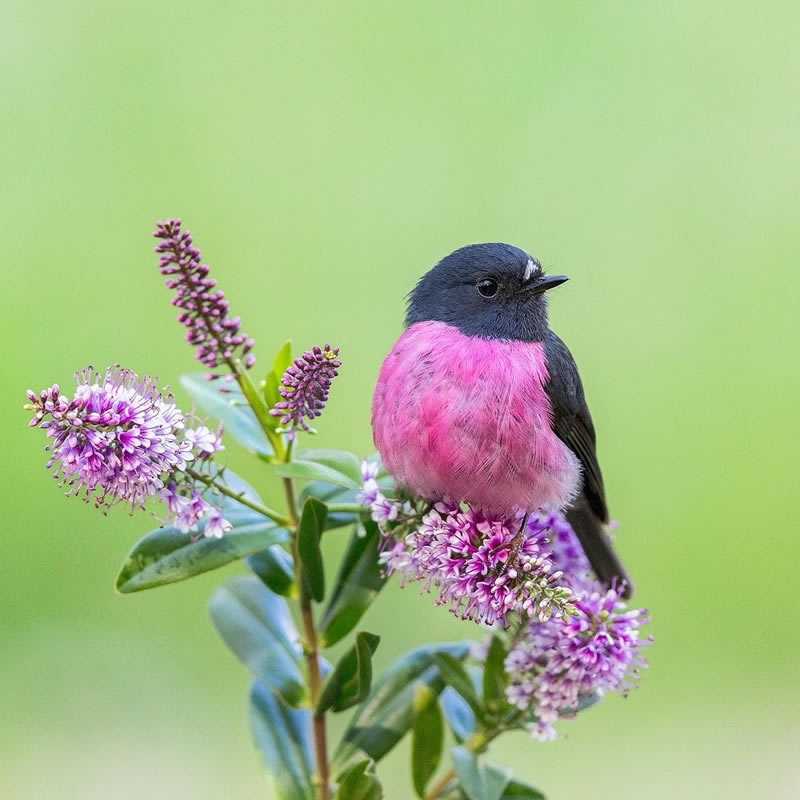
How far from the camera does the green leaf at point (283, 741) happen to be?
2268 mm

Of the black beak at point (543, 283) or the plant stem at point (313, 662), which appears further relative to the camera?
the black beak at point (543, 283)

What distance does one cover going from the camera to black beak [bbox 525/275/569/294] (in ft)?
9.12

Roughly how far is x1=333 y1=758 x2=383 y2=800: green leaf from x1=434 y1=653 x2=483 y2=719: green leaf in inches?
11.7

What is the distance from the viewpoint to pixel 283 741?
235 cm

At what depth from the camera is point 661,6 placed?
6012 mm

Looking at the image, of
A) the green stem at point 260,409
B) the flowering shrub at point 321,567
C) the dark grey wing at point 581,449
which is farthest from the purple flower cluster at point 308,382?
the dark grey wing at point 581,449

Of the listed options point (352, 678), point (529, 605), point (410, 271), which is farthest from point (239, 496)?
point (410, 271)

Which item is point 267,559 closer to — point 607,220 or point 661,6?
point 607,220

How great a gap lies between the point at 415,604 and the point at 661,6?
3340mm

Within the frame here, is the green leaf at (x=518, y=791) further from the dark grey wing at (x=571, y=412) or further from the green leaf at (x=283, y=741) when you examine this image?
the dark grey wing at (x=571, y=412)

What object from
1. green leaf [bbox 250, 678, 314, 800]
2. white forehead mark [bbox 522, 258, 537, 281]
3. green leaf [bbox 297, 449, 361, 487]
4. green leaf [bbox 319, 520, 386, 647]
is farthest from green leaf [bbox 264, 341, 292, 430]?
white forehead mark [bbox 522, 258, 537, 281]

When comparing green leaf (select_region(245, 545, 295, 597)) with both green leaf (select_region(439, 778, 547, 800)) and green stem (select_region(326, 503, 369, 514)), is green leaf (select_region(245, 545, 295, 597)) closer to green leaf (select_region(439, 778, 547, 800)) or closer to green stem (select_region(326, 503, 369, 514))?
green stem (select_region(326, 503, 369, 514))

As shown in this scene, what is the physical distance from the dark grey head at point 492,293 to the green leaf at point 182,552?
94 cm

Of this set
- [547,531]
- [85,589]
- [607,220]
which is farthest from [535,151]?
[547,531]
